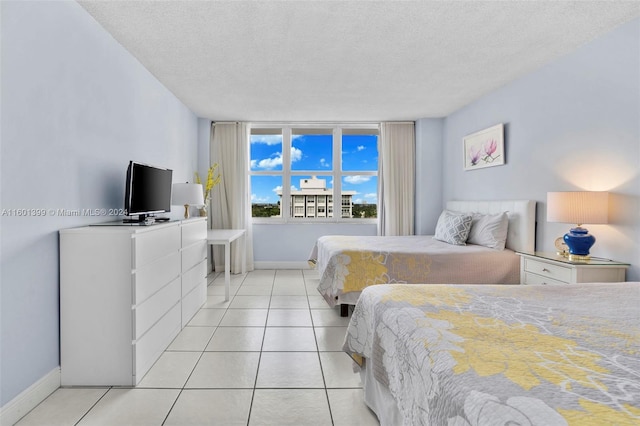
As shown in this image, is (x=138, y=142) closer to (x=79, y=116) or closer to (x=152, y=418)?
(x=79, y=116)

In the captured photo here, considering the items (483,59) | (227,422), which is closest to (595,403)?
(227,422)

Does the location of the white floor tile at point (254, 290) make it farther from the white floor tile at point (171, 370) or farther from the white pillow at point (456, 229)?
the white pillow at point (456, 229)

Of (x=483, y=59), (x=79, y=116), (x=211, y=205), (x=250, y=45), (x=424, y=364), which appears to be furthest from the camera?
(x=211, y=205)

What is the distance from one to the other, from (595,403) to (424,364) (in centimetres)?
44

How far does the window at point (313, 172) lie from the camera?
599 cm

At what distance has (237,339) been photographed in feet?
9.55

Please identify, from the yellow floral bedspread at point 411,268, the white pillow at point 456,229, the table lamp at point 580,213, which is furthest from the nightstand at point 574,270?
the white pillow at point 456,229

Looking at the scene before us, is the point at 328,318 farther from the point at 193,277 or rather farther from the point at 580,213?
the point at 580,213

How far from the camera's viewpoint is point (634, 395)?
0.82 meters

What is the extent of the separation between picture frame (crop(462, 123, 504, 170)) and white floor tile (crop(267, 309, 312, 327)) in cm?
290

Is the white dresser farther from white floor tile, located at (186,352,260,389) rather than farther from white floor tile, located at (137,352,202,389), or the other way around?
white floor tile, located at (186,352,260,389)

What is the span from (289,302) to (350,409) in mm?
2125

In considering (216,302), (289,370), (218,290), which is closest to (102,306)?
(289,370)

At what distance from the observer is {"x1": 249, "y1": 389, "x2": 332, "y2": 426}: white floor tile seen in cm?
183
